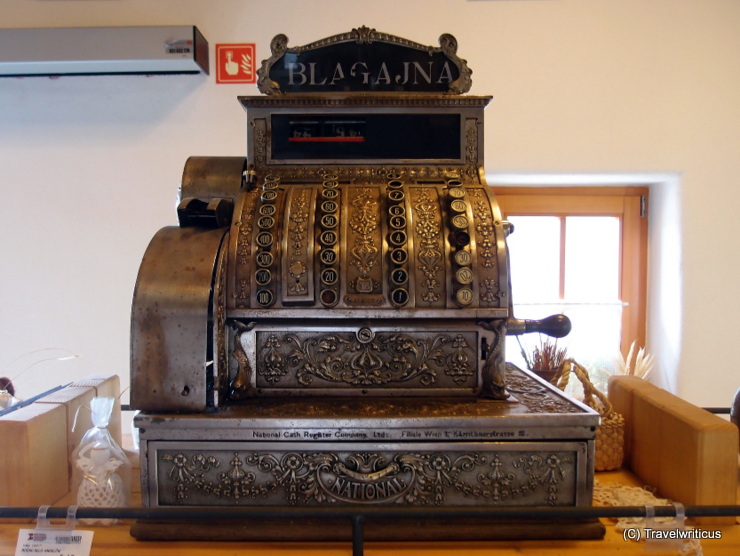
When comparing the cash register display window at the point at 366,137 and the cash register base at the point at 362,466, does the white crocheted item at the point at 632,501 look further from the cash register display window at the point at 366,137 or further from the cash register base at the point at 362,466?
the cash register display window at the point at 366,137

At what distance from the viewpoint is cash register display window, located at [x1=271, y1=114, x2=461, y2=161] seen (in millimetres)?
1554

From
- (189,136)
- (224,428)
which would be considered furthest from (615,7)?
(224,428)

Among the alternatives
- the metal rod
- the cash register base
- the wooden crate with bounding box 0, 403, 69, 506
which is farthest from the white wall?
the metal rod

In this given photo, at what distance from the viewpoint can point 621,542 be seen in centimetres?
121

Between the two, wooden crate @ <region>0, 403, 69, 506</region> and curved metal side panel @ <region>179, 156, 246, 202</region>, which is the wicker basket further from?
wooden crate @ <region>0, 403, 69, 506</region>

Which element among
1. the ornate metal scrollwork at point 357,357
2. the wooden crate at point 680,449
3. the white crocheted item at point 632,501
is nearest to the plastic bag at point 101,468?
the ornate metal scrollwork at point 357,357

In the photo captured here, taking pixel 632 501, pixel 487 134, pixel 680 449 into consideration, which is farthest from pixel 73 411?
pixel 487 134

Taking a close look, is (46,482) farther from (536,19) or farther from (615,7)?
(615,7)

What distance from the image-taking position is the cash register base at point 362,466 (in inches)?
47.1

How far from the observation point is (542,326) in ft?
4.48

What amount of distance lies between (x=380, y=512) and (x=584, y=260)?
216cm

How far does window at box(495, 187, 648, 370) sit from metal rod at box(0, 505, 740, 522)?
1.75 m

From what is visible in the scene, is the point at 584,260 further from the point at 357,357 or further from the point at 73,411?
the point at 73,411

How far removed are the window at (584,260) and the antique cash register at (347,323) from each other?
129 centimetres
